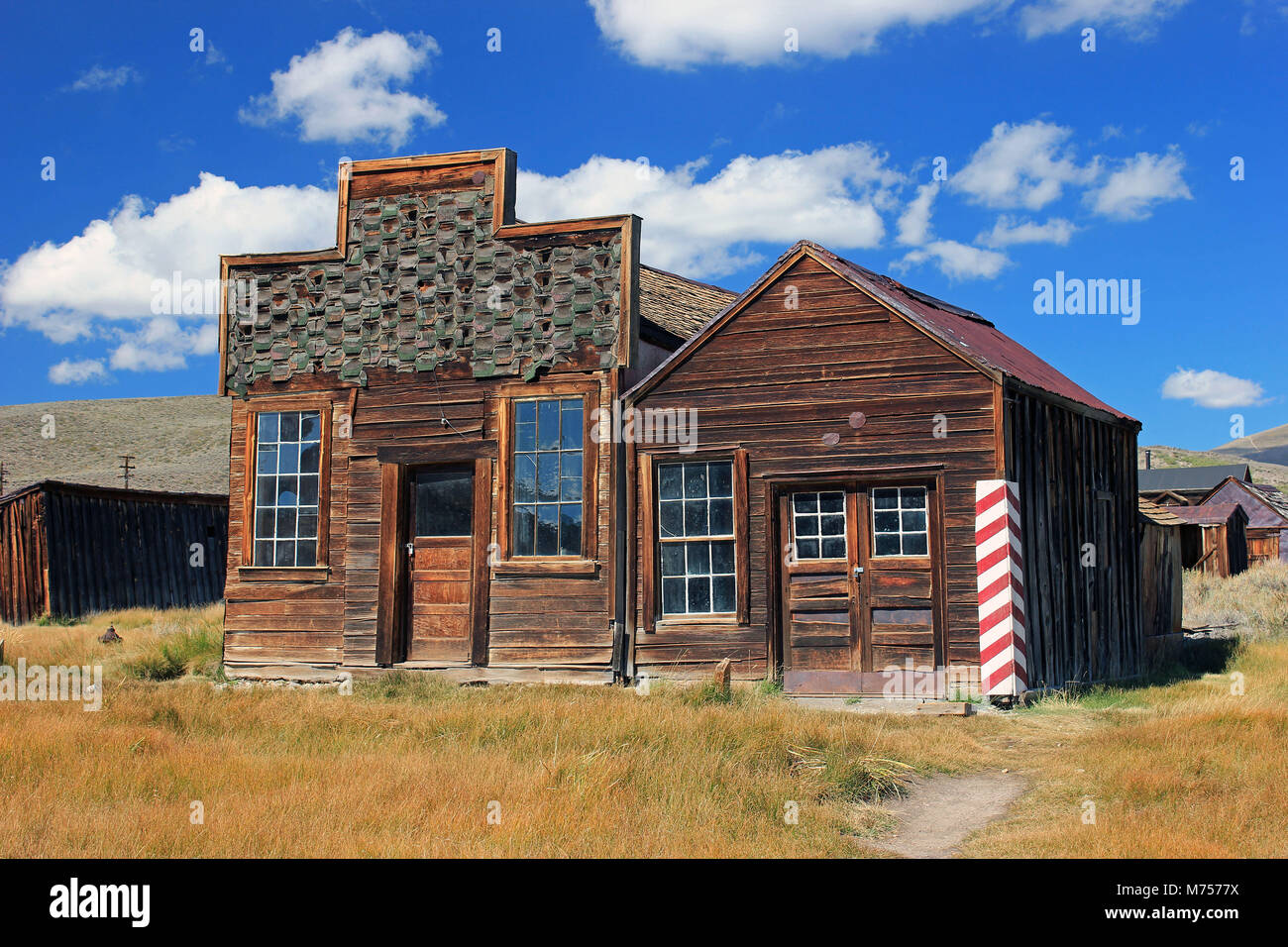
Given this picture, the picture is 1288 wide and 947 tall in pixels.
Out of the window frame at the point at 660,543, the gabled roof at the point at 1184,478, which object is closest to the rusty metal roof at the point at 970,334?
the window frame at the point at 660,543

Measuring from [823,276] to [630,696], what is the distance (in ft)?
16.1

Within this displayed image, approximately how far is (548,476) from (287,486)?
3637mm

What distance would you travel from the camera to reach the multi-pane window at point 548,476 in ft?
44.3

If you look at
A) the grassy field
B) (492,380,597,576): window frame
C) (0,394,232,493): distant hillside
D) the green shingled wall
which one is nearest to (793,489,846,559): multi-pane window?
the grassy field

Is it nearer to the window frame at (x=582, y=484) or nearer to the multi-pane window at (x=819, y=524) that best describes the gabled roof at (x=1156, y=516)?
the multi-pane window at (x=819, y=524)

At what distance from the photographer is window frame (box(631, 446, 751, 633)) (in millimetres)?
12578

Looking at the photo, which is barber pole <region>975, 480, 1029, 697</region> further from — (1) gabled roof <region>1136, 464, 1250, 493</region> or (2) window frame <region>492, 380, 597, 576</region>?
(1) gabled roof <region>1136, 464, 1250, 493</region>

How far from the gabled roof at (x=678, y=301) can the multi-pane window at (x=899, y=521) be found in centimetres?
390

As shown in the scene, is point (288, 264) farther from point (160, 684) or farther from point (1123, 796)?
point (1123, 796)

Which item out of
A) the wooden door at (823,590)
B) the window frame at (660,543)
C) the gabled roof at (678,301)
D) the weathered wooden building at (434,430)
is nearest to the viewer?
the wooden door at (823,590)

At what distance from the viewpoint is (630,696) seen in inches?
445

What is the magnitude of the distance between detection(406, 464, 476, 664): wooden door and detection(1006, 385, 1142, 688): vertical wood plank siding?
6.36 meters

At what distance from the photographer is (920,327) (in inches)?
468
